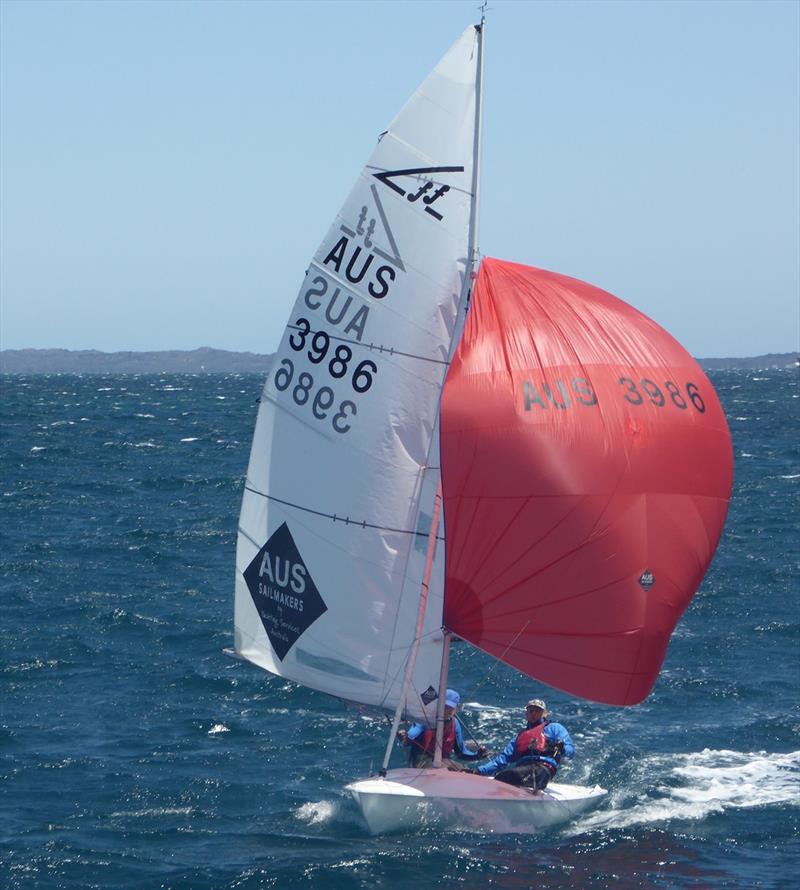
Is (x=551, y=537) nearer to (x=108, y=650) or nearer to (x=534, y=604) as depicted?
(x=534, y=604)

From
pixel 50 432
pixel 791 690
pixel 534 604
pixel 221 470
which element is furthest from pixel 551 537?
pixel 50 432

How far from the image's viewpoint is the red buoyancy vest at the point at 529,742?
45.2ft

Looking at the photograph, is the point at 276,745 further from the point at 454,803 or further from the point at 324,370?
the point at 324,370

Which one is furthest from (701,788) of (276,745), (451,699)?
(276,745)

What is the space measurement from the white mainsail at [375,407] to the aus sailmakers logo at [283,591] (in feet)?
0.07

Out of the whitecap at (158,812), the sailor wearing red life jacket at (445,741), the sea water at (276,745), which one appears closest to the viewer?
the sea water at (276,745)

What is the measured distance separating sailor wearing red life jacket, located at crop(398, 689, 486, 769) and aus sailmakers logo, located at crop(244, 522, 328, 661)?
155 cm

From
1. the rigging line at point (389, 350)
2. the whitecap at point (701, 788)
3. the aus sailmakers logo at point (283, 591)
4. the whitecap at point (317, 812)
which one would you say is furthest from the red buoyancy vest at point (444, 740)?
the rigging line at point (389, 350)

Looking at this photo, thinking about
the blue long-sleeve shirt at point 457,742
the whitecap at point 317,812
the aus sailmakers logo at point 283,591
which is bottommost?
the whitecap at point 317,812

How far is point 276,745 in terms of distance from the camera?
54.9 feet

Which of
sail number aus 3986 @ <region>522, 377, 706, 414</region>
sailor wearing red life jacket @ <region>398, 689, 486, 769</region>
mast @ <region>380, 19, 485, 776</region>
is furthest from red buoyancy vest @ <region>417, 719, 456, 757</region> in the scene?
sail number aus 3986 @ <region>522, 377, 706, 414</region>

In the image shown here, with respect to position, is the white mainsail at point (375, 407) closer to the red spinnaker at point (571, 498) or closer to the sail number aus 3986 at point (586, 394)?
the red spinnaker at point (571, 498)

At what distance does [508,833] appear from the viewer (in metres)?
13.5

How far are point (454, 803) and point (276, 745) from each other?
396cm
